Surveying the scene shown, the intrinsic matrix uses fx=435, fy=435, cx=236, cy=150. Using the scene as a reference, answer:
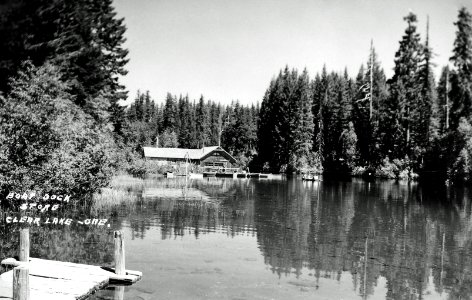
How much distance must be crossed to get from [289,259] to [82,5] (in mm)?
32574

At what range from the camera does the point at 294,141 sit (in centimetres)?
8719

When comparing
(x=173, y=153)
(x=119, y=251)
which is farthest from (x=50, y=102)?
(x=173, y=153)

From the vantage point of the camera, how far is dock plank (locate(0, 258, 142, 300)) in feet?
32.1

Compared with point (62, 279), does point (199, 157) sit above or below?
above

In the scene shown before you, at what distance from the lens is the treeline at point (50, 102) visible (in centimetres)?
1942

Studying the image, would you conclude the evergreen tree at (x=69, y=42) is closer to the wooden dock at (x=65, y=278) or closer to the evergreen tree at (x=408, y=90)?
the wooden dock at (x=65, y=278)

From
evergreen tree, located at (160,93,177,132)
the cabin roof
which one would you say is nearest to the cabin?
the cabin roof

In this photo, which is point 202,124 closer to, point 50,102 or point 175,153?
point 175,153

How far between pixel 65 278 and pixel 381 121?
64694mm

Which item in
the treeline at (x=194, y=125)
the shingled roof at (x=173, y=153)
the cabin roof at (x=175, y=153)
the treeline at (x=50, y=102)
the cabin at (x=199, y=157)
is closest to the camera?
the treeline at (x=50, y=102)

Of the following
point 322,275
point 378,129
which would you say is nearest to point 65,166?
point 322,275

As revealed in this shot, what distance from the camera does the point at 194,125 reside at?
463 ft

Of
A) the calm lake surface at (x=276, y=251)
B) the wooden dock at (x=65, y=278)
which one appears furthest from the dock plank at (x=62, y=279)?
the calm lake surface at (x=276, y=251)

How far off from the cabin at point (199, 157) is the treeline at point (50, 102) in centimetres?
3980
